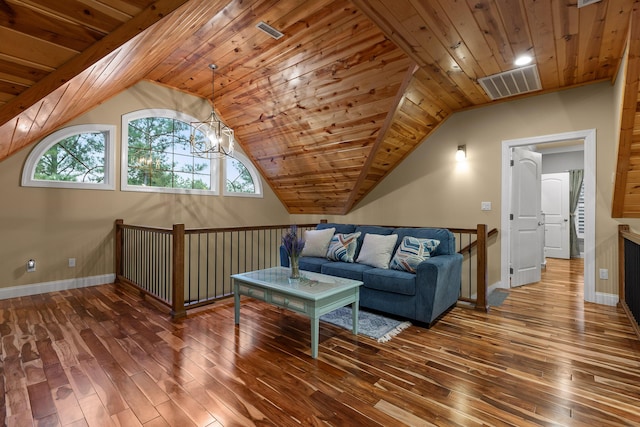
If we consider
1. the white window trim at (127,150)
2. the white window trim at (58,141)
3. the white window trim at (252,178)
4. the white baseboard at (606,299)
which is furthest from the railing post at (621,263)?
the white window trim at (58,141)

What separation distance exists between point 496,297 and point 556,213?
473 cm

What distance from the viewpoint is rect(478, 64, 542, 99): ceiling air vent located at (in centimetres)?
331

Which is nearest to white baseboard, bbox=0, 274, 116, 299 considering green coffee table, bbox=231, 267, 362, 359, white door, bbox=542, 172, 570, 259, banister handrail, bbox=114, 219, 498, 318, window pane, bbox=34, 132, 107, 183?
banister handrail, bbox=114, 219, 498, 318

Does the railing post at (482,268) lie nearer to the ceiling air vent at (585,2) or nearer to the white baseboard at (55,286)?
the ceiling air vent at (585,2)

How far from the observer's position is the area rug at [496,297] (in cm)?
372

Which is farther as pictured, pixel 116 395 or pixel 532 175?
pixel 532 175

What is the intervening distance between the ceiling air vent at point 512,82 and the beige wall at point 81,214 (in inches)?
169

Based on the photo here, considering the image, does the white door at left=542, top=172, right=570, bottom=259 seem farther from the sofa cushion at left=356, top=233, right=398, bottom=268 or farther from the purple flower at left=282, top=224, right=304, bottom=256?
the purple flower at left=282, top=224, right=304, bottom=256

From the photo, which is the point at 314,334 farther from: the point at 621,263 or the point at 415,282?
the point at 621,263

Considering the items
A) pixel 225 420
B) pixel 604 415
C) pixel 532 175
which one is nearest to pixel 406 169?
pixel 532 175

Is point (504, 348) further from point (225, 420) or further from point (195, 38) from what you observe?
point (195, 38)

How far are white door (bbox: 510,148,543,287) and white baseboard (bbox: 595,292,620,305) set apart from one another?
91cm

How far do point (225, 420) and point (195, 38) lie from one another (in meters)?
3.50

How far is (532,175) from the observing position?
15.2ft
